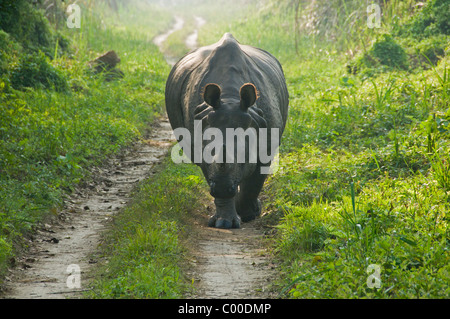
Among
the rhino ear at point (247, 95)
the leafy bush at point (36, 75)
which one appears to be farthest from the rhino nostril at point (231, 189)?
the leafy bush at point (36, 75)

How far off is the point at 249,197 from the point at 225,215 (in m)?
0.58

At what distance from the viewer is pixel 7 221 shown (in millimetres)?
5949

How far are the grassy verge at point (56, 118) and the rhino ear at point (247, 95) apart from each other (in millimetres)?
2588

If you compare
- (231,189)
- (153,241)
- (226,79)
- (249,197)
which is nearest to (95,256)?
(153,241)

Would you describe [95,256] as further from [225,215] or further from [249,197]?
[249,197]

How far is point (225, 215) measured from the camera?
643cm

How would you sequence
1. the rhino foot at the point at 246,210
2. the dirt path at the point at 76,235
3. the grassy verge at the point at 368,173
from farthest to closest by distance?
1. the rhino foot at the point at 246,210
2. the dirt path at the point at 76,235
3. the grassy verge at the point at 368,173

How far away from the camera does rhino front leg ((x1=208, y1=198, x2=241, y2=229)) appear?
637 cm

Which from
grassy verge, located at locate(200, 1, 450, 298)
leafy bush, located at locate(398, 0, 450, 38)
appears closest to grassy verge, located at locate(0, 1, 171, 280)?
grassy verge, located at locate(200, 1, 450, 298)

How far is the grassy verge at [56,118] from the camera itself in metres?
6.82

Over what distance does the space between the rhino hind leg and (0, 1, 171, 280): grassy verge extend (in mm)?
2182

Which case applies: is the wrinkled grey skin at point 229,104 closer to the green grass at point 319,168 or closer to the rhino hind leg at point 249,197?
the rhino hind leg at point 249,197

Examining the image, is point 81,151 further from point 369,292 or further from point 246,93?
point 369,292

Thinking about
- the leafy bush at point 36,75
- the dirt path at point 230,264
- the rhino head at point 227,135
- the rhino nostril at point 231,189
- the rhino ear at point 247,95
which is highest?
the leafy bush at point 36,75
